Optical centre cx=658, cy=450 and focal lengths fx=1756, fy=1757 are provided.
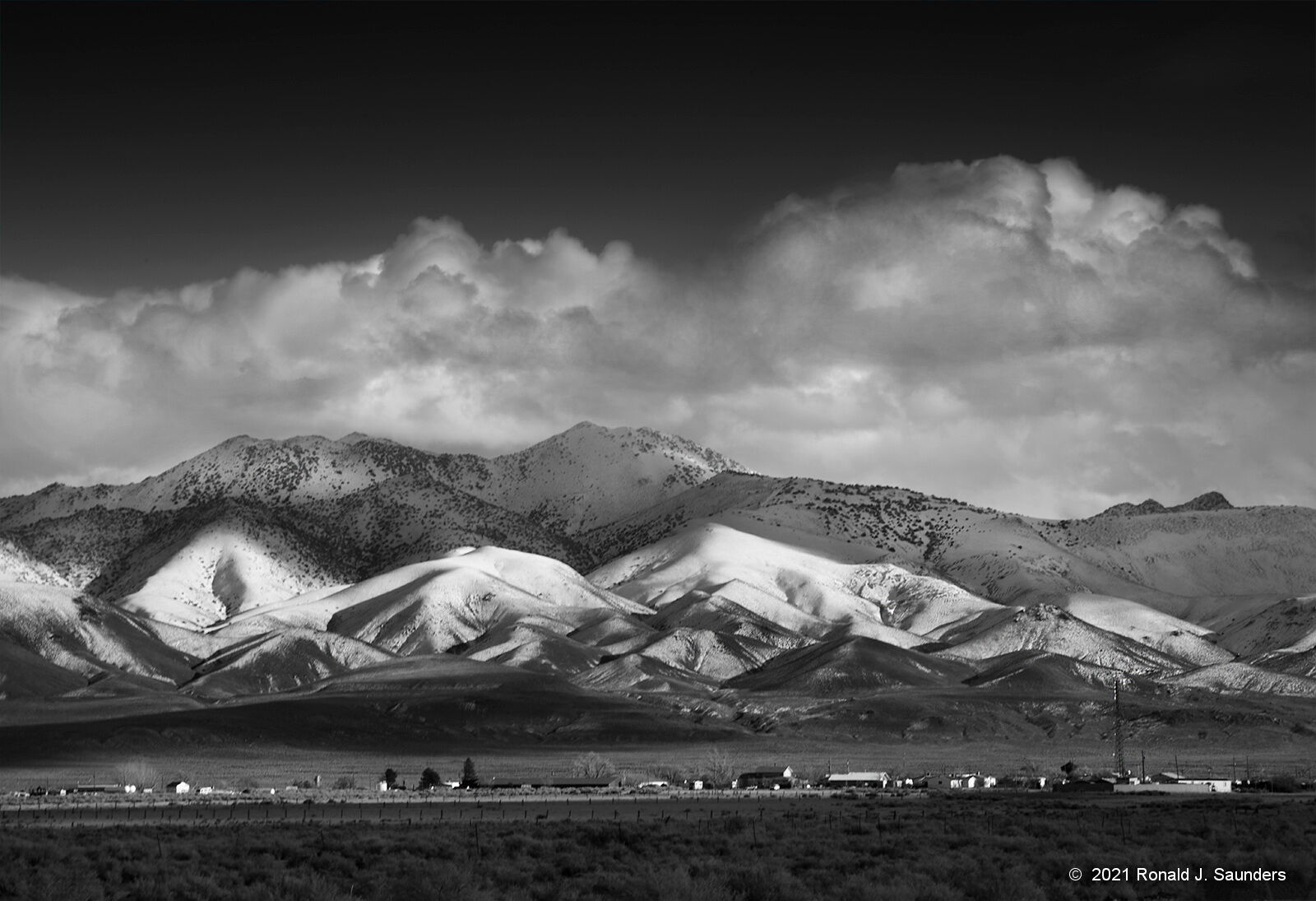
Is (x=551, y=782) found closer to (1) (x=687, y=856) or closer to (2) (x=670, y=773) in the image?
(2) (x=670, y=773)

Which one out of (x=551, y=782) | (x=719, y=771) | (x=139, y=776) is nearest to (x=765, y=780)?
(x=719, y=771)

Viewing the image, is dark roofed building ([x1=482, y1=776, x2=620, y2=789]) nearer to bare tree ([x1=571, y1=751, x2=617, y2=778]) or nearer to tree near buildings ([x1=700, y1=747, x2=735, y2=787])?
bare tree ([x1=571, y1=751, x2=617, y2=778])

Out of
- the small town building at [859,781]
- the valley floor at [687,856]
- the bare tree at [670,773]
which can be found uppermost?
the bare tree at [670,773]

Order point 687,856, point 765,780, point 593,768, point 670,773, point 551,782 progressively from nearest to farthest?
point 687,856, point 765,780, point 551,782, point 670,773, point 593,768

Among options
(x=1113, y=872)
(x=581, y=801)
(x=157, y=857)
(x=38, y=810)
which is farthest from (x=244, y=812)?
(x=1113, y=872)

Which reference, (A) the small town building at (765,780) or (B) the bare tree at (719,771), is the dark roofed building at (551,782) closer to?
(B) the bare tree at (719,771)

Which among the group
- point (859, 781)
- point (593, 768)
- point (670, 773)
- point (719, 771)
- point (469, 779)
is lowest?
point (859, 781)

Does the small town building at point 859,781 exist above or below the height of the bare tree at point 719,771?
below

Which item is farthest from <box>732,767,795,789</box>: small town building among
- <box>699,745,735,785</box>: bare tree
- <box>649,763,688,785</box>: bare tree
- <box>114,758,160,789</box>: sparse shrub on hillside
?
<box>114,758,160,789</box>: sparse shrub on hillside

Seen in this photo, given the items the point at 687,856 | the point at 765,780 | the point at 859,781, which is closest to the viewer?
the point at 687,856

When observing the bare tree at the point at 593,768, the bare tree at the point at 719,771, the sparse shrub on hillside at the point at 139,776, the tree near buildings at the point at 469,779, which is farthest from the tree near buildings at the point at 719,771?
the sparse shrub on hillside at the point at 139,776
